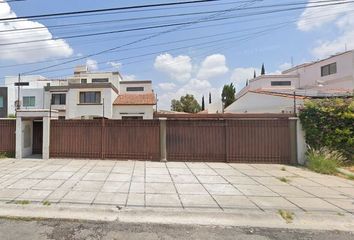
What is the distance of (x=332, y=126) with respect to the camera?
34.4 ft

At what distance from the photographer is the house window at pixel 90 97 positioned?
95.5 feet

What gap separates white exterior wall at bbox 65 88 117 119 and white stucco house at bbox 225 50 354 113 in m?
13.8

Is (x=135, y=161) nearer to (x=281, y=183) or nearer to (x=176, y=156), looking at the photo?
(x=176, y=156)

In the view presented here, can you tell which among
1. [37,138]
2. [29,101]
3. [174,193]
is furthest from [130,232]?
[29,101]

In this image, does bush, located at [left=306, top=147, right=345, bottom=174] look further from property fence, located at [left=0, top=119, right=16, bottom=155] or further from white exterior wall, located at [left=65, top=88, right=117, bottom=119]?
white exterior wall, located at [left=65, top=88, right=117, bottom=119]

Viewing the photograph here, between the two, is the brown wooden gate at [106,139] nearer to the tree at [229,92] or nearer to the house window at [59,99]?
the house window at [59,99]

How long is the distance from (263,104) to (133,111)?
1448cm

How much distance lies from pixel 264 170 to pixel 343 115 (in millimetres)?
4055

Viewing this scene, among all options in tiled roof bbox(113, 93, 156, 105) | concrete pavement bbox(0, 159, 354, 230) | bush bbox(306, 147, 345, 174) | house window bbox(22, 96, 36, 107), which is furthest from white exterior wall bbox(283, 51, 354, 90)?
house window bbox(22, 96, 36, 107)

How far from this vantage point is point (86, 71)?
4828cm

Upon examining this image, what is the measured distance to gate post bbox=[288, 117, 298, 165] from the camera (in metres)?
11.0

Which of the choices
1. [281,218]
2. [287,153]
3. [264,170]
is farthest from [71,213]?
[287,153]

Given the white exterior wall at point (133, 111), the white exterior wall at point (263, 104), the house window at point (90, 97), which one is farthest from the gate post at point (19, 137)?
the house window at point (90, 97)

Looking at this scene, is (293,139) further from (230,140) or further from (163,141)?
(163,141)
